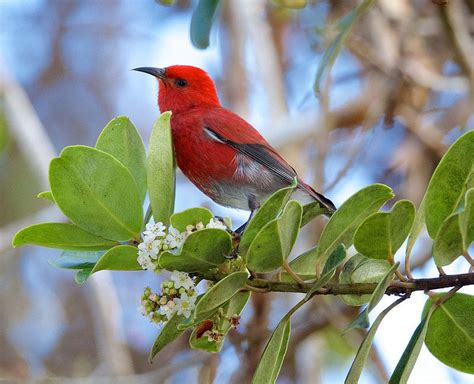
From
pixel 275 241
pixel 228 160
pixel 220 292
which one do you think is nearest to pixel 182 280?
pixel 220 292

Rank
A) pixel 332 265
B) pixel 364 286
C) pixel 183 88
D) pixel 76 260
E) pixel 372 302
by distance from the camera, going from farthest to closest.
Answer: pixel 183 88
pixel 76 260
pixel 364 286
pixel 332 265
pixel 372 302

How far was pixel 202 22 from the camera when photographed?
2705 mm

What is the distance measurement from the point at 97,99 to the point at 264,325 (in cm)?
457

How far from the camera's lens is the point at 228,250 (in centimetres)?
188

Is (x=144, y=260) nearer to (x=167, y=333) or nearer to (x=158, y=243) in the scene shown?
(x=158, y=243)

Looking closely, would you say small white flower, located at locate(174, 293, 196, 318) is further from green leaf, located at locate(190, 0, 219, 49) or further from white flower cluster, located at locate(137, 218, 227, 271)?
green leaf, located at locate(190, 0, 219, 49)

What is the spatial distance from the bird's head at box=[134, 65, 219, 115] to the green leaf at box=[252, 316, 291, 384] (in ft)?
6.96

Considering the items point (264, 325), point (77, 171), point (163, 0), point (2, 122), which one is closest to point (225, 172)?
point (163, 0)

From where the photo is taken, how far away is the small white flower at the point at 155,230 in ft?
6.34

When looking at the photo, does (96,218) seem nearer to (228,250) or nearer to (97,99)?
(228,250)

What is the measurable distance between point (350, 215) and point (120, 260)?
584 millimetres

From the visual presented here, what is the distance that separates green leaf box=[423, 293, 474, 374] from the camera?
1.95m

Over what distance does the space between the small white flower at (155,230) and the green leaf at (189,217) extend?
0.18 ft

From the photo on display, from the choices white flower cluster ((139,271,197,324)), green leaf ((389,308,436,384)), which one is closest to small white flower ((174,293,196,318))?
white flower cluster ((139,271,197,324))
